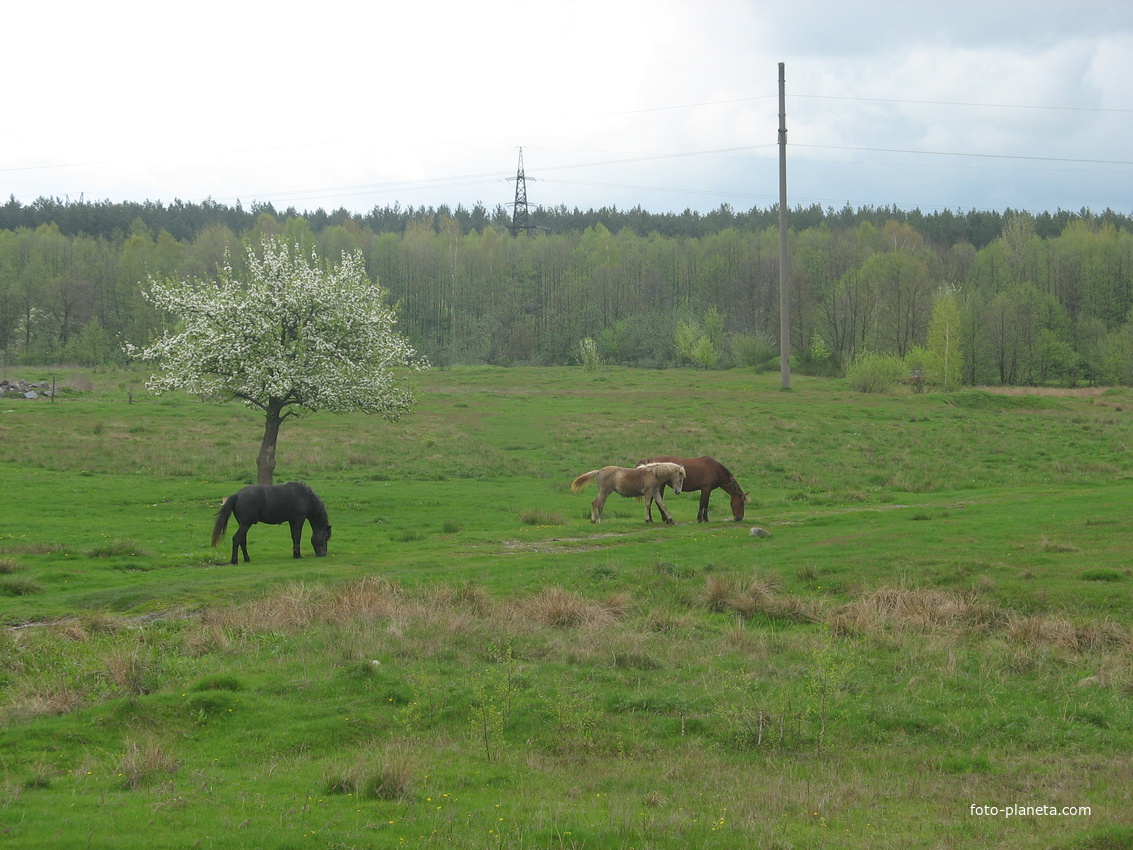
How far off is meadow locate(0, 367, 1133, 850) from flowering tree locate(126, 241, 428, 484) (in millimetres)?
3951

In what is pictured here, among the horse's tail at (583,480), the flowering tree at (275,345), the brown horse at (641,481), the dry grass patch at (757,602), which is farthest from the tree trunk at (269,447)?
Answer: the dry grass patch at (757,602)

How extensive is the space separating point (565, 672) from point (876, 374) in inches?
2654

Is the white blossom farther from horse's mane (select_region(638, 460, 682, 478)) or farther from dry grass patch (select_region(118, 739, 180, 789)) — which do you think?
dry grass patch (select_region(118, 739, 180, 789))

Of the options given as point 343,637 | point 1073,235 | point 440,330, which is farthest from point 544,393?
point 1073,235

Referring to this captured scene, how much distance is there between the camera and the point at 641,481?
2853cm

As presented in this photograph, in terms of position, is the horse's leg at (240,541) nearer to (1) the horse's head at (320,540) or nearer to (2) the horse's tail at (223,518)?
(2) the horse's tail at (223,518)

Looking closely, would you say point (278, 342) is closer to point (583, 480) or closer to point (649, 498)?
point (583, 480)

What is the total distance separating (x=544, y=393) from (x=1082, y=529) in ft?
167

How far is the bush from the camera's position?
74.9 meters

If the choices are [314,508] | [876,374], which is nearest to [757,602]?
[314,508]

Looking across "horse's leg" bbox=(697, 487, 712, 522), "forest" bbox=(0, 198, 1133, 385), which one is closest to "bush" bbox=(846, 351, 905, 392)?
"forest" bbox=(0, 198, 1133, 385)

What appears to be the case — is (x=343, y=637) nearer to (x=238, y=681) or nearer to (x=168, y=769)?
(x=238, y=681)

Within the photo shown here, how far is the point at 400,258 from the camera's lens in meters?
149

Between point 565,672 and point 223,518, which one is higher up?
point 223,518
